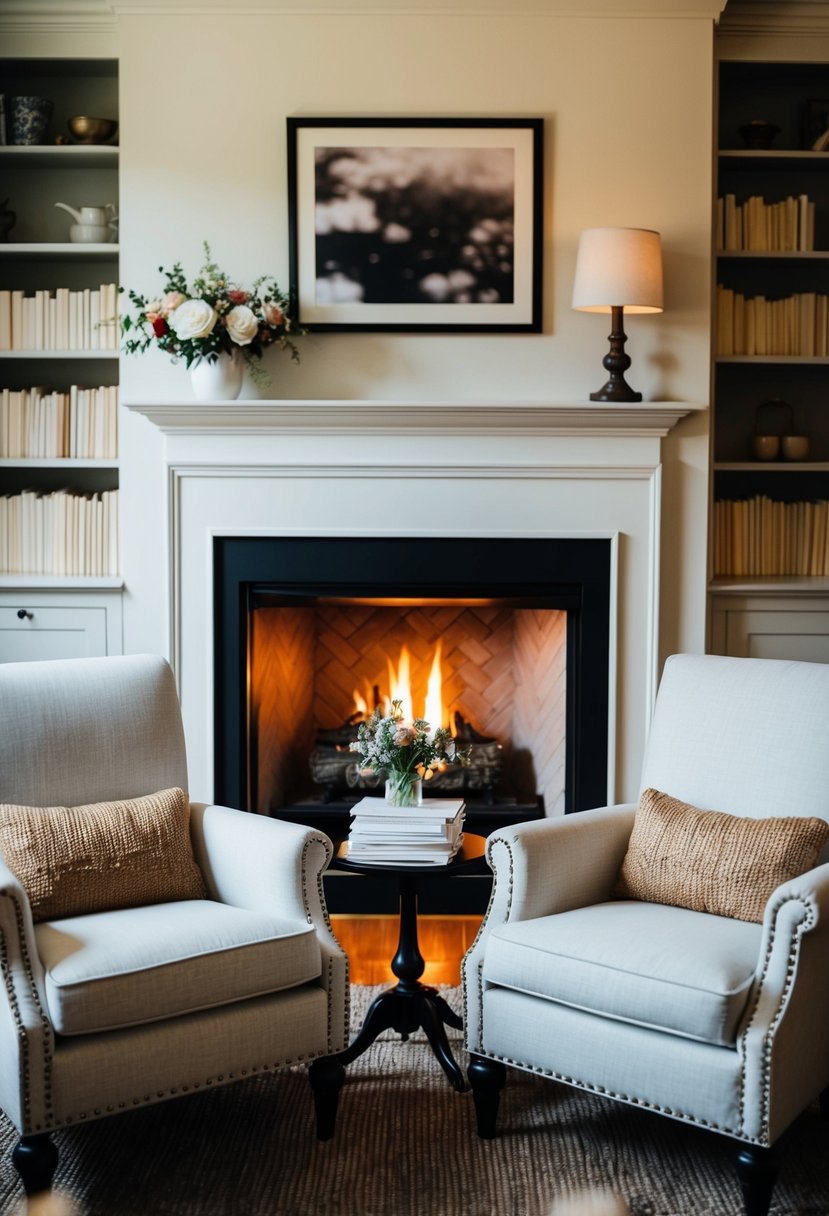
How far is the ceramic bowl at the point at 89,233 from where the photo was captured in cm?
396

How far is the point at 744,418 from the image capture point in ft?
14.4

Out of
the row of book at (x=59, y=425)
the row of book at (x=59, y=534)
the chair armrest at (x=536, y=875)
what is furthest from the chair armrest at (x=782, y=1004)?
the row of book at (x=59, y=425)

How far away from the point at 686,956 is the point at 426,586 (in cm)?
172

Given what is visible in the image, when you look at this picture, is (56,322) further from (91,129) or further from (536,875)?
(536,875)

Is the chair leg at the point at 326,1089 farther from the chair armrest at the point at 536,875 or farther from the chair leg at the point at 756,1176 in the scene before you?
the chair leg at the point at 756,1176

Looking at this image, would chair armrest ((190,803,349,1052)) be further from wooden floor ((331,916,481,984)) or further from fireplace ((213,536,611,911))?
fireplace ((213,536,611,911))

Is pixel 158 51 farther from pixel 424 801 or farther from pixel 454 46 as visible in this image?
pixel 424 801

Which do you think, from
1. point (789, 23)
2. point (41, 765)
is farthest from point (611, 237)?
point (41, 765)

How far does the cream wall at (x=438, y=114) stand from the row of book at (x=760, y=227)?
0.39m

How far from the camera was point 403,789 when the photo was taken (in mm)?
2777

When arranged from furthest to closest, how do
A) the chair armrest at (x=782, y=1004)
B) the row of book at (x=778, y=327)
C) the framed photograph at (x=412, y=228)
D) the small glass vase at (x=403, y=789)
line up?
1. the row of book at (x=778, y=327)
2. the framed photograph at (x=412, y=228)
3. the small glass vase at (x=403, y=789)
4. the chair armrest at (x=782, y=1004)

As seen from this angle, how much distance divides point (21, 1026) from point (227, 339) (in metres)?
2.12

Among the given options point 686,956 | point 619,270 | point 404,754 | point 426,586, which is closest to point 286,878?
point 404,754

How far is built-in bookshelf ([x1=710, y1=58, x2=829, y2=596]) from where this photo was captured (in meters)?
4.05
